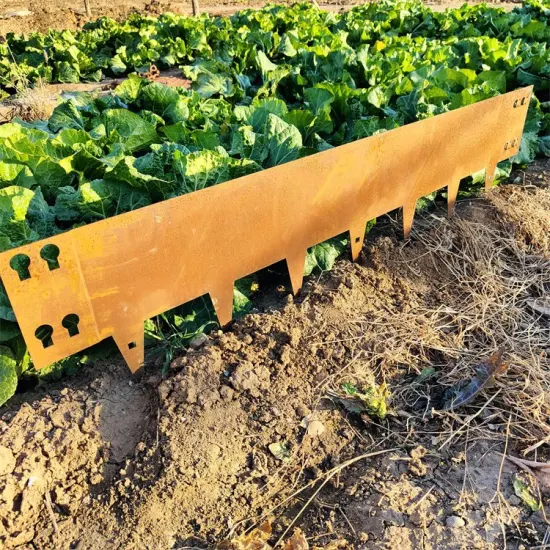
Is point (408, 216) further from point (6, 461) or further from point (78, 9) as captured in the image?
point (78, 9)

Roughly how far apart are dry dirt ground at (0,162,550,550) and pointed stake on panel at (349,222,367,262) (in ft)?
0.85

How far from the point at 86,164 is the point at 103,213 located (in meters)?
0.42

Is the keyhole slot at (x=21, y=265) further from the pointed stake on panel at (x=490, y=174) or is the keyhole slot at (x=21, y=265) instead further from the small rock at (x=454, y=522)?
the pointed stake on panel at (x=490, y=174)

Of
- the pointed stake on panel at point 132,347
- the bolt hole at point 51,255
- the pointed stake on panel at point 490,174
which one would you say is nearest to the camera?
the bolt hole at point 51,255

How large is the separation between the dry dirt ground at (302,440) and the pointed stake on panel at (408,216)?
62 cm

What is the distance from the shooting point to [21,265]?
2.19 m

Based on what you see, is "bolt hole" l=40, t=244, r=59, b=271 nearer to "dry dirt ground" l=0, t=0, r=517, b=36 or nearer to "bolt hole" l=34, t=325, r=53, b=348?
"bolt hole" l=34, t=325, r=53, b=348

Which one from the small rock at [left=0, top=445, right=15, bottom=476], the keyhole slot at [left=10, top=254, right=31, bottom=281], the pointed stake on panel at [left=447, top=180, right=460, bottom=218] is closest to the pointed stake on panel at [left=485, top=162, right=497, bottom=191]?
the pointed stake on panel at [left=447, top=180, right=460, bottom=218]

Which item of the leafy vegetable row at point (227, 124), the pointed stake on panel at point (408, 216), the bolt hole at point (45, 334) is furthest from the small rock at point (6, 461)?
the pointed stake on panel at point (408, 216)

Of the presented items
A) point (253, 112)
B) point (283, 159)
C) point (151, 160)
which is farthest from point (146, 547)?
point (253, 112)

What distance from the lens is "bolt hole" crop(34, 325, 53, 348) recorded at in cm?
245

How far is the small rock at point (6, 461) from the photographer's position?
2.15m

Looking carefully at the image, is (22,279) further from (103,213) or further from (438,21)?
(438,21)

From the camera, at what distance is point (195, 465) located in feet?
7.36
